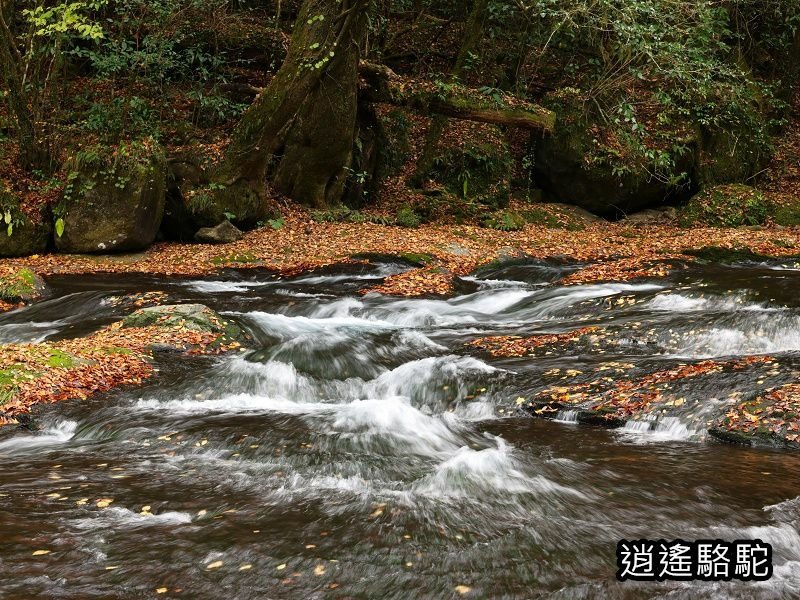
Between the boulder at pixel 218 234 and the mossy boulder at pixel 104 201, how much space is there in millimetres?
1386

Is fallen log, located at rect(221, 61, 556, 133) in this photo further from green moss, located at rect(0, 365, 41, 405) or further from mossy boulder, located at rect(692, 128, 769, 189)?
green moss, located at rect(0, 365, 41, 405)

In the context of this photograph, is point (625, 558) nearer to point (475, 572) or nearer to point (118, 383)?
point (475, 572)

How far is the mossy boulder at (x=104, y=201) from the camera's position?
14.7m

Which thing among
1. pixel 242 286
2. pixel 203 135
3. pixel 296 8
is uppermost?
pixel 296 8

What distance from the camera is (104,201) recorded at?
14.7 meters

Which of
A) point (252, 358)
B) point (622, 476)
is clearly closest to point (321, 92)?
point (252, 358)

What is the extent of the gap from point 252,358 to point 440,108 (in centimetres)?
1134

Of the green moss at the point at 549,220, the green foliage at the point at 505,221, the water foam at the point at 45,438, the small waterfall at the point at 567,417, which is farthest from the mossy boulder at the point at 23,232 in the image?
the green moss at the point at 549,220

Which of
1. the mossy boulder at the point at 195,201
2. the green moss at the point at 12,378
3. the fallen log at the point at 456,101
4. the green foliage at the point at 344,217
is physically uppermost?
the fallen log at the point at 456,101

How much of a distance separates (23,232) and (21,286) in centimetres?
351

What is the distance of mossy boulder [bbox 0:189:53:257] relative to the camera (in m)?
14.1

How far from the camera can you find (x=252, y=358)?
8.41 m

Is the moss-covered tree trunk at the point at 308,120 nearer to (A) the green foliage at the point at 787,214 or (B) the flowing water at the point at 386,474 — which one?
(B) the flowing water at the point at 386,474

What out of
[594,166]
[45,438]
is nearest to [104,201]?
[45,438]
